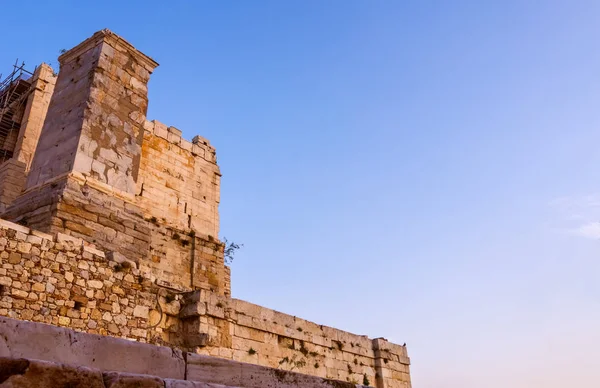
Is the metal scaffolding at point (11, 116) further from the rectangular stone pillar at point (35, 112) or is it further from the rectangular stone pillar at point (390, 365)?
the rectangular stone pillar at point (390, 365)

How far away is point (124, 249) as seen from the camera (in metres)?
8.22

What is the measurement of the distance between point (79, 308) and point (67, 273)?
475 mm

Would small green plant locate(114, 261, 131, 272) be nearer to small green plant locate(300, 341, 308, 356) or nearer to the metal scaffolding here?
small green plant locate(300, 341, 308, 356)

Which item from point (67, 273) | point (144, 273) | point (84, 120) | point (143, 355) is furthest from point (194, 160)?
point (143, 355)

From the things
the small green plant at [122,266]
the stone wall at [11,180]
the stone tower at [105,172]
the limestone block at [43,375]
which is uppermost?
the stone wall at [11,180]

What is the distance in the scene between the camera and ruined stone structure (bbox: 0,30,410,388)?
6.67 m

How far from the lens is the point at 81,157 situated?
8273 mm

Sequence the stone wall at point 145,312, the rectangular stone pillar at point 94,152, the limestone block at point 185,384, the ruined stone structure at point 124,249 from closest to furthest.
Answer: the limestone block at point 185,384 → the stone wall at point 145,312 → the ruined stone structure at point 124,249 → the rectangular stone pillar at point 94,152

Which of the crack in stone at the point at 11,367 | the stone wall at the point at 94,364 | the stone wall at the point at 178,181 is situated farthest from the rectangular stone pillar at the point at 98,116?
the crack in stone at the point at 11,367

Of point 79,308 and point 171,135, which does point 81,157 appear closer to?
point 79,308

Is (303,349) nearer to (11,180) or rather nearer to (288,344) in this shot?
(288,344)

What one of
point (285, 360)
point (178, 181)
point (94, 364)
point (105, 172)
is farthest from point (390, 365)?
point (94, 364)

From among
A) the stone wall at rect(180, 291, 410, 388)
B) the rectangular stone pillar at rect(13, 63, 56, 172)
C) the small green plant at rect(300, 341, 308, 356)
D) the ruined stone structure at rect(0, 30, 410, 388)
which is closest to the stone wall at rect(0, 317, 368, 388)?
the ruined stone structure at rect(0, 30, 410, 388)

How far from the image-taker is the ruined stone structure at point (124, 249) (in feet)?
21.9
